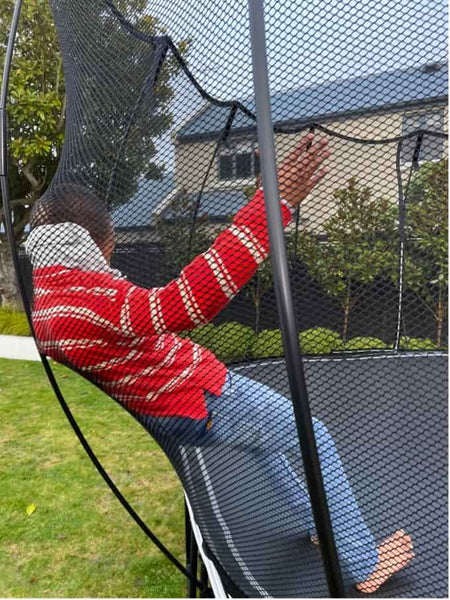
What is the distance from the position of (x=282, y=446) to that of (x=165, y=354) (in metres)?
0.28

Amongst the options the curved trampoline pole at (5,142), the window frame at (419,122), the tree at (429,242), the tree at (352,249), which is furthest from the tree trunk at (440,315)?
the curved trampoline pole at (5,142)

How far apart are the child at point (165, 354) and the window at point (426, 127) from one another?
330 millimetres

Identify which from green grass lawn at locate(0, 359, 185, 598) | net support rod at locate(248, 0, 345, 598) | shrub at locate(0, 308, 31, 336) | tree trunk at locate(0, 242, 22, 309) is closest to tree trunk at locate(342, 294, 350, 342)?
net support rod at locate(248, 0, 345, 598)

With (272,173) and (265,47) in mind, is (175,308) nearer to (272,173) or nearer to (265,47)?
(272,173)

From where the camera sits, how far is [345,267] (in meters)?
0.94

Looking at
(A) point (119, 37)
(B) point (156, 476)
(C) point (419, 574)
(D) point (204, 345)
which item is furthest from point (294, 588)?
(B) point (156, 476)

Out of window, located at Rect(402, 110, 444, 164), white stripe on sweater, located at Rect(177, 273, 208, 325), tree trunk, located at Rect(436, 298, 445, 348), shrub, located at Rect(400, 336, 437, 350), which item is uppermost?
window, located at Rect(402, 110, 444, 164)

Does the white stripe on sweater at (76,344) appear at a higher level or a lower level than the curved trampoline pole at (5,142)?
lower

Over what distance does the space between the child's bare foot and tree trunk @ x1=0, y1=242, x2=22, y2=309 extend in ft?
20.2

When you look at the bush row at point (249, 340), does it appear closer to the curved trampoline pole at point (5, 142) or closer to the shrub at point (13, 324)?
the curved trampoline pole at point (5, 142)

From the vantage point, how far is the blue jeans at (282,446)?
3.20 feet

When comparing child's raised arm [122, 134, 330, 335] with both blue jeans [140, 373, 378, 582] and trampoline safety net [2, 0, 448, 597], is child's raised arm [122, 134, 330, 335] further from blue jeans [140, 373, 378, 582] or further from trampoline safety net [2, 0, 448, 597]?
blue jeans [140, 373, 378, 582]

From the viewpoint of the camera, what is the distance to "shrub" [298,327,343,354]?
100 cm

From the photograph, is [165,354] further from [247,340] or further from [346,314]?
[346,314]
